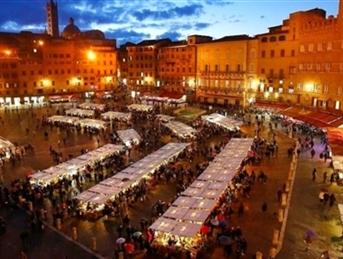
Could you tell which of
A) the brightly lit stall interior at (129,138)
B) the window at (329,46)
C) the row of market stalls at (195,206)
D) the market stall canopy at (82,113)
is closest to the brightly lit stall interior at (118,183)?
the row of market stalls at (195,206)

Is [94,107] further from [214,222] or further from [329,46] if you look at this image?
[214,222]

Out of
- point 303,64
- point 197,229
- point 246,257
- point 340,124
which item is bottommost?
point 246,257

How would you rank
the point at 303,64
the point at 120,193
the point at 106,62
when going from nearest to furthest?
the point at 120,193 → the point at 303,64 → the point at 106,62

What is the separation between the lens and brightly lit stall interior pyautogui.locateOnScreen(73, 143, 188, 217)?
20625 millimetres

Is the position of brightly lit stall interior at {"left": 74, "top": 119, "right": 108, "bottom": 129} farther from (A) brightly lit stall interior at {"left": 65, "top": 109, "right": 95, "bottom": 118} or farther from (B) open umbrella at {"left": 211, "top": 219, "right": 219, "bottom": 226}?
(B) open umbrella at {"left": 211, "top": 219, "right": 219, "bottom": 226}

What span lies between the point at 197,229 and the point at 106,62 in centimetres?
6940

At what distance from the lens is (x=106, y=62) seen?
80688mm

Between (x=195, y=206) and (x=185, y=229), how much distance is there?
2383 mm

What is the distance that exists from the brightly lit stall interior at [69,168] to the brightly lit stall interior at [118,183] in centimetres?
427

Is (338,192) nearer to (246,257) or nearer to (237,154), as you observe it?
(237,154)

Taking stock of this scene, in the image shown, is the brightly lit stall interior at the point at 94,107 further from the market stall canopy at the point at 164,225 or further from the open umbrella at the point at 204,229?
the open umbrella at the point at 204,229

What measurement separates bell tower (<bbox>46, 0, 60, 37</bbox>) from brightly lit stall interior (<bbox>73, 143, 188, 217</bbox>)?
101 metres

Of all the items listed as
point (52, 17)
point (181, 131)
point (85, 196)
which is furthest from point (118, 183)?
point (52, 17)

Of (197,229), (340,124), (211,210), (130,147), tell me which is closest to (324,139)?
(340,124)
